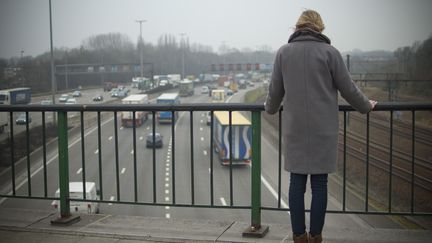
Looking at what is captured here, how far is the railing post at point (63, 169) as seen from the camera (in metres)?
4.73

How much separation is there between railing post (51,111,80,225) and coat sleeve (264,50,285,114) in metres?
2.26

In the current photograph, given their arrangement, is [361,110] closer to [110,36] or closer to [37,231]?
[37,231]

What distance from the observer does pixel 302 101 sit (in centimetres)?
314

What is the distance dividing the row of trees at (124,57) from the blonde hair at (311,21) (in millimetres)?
6067

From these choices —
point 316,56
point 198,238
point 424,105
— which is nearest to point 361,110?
point 316,56

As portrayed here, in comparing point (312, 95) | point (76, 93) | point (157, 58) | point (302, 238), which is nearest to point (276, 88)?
point (312, 95)

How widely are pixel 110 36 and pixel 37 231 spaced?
44591mm

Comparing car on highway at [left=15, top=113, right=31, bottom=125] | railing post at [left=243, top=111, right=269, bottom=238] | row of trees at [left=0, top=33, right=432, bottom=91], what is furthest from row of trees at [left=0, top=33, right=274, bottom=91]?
railing post at [left=243, top=111, right=269, bottom=238]

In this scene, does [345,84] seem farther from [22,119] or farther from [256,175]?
[22,119]

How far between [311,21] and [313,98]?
1.67ft

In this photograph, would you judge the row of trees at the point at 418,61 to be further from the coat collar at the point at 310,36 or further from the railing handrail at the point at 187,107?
the coat collar at the point at 310,36

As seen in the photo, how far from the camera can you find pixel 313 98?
3.12 meters

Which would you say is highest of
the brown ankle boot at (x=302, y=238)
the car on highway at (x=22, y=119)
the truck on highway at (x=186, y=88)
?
the car on highway at (x=22, y=119)

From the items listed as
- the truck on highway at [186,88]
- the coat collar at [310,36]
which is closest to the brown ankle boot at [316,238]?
the coat collar at [310,36]
